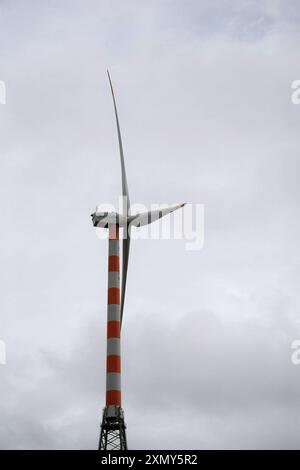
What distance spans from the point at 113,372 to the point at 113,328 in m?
5.29

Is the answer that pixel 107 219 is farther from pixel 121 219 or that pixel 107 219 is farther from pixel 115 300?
pixel 115 300

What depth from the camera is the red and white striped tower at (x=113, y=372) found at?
77.2 m

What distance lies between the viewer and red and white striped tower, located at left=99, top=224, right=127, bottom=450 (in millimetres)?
77250

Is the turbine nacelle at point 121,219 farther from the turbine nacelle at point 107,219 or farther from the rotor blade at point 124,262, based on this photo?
the rotor blade at point 124,262

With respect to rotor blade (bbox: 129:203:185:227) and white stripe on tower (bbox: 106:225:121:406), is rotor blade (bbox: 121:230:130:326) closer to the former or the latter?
white stripe on tower (bbox: 106:225:121:406)

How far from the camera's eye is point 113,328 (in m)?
80.6

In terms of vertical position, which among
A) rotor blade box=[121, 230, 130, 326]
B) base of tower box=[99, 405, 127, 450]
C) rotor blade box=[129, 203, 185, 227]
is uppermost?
rotor blade box=[129, 203, 185, 227]

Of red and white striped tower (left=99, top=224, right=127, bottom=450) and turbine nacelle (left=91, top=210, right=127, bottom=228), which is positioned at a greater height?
turbine nacelle (left=91, top=210, right=127, bottom=228)

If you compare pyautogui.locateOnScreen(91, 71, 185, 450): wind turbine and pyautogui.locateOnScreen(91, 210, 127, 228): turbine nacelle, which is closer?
pyautogui.locateOnScreen(91, 71, 185, 450): wind turbine

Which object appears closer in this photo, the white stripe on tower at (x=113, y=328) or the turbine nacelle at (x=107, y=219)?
the white stripe on tower at (x=113, y=328)

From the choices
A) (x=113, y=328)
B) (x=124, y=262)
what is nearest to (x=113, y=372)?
(x=113, y=328)
